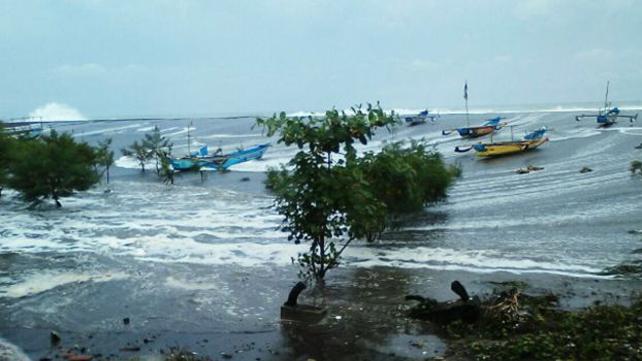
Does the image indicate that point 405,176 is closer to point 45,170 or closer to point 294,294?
point 294,294

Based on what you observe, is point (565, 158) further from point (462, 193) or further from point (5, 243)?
point (5, 243)

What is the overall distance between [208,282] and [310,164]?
4.76 metres

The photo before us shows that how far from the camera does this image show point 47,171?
77.6 ft

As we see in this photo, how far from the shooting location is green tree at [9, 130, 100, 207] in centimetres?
2328

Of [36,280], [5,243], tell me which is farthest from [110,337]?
[5,243]

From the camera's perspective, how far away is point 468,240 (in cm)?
1733

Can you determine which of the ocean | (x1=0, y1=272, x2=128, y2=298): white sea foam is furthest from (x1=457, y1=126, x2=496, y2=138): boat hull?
(x1=0, y1=272, x2=128, y2=298): white sea foam

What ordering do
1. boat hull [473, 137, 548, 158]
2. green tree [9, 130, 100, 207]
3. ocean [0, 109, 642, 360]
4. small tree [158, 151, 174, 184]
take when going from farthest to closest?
boat hull [473, 137, 548, 158], small tree [158, 151, 174, 184], green tree [9, 130, 100, 207], ocean [0, 109, 642, 360]

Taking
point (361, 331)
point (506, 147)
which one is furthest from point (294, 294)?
point (506, 147)

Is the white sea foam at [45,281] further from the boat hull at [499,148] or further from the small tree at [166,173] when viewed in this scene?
the boat hull at [499,148]

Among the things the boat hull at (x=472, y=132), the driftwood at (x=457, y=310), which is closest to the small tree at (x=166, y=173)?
the driftwood at (x=457, y=310)

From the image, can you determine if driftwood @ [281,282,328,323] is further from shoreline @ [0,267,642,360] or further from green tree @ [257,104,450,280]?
green tree @ [257,104,450,280]

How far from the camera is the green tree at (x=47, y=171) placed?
917 inches

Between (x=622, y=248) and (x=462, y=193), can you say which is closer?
(x=622, y=248)
